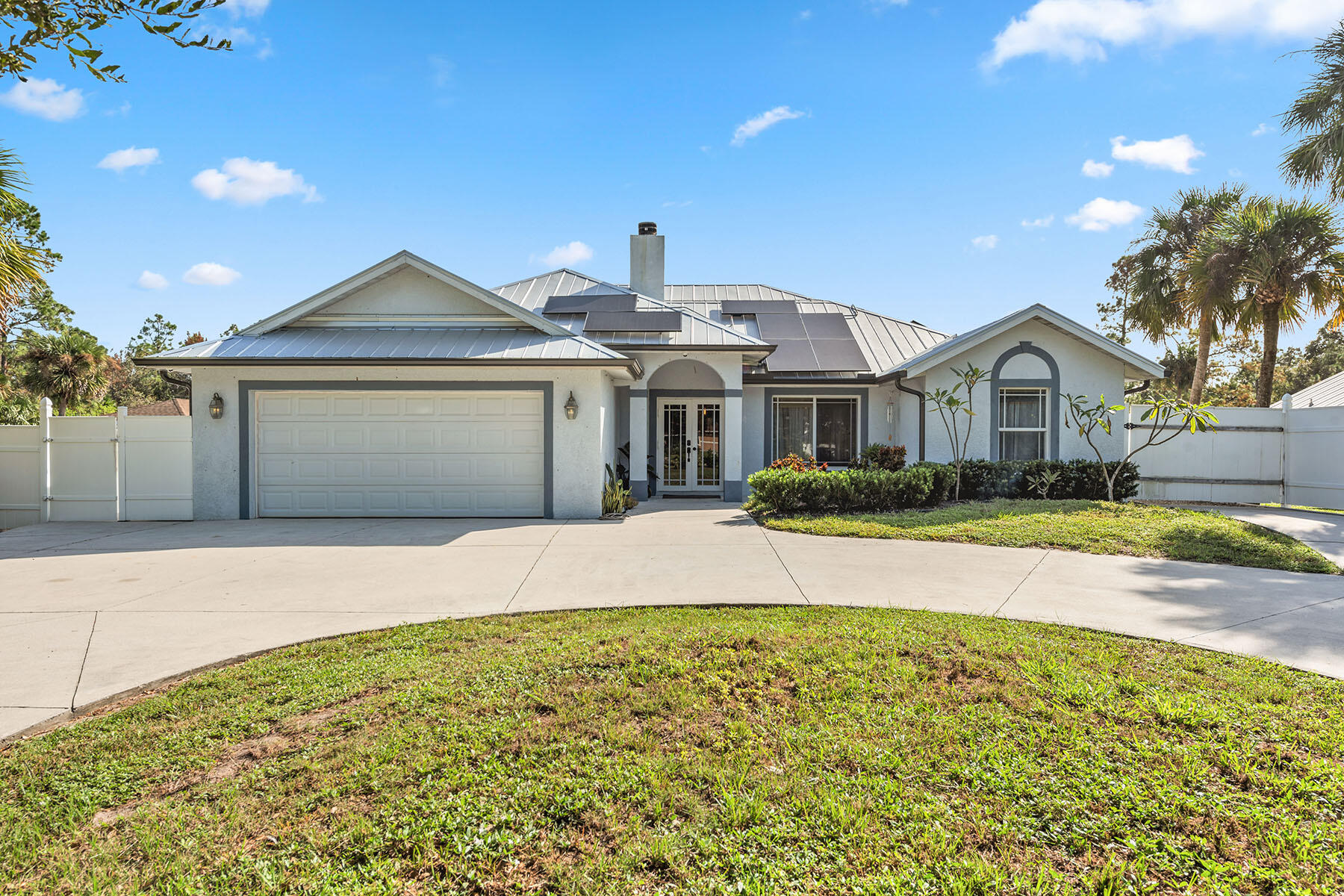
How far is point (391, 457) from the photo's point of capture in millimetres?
12305

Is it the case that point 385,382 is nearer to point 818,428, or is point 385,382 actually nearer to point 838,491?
point 838,491

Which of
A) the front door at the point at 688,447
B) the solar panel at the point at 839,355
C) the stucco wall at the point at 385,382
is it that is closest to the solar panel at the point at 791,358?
the solar panel at the point at 839,355

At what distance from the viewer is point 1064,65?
10430mm

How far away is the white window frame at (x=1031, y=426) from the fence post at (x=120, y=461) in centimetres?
1796

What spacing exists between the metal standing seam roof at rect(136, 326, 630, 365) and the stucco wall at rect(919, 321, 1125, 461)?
27.1 ft

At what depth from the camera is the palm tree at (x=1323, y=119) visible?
12.9 meters

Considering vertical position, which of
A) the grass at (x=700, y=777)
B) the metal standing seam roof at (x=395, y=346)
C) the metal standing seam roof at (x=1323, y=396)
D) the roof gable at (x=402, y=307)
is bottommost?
the grass at (x=700, y=777)

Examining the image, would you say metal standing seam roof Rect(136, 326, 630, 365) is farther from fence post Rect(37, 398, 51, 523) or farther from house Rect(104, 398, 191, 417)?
house Rect(104, 398, 191, 417)

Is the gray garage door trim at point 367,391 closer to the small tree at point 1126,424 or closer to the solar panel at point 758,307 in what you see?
the solar panel at point 758,307

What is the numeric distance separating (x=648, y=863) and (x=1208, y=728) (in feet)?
10.3

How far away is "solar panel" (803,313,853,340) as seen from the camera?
1759 centimetres

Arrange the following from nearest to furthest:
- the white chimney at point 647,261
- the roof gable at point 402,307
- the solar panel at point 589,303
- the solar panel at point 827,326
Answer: the roof gable at point 402,307, the solar panel at point 589,303, the solar panel at point 827,326, the white chimney at point 647,261

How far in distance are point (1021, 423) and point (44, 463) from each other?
66.0 ft

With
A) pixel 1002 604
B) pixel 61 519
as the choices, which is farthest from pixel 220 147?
pixel 1002 604
